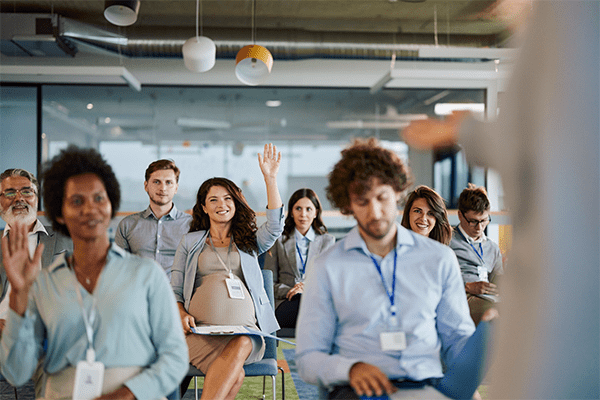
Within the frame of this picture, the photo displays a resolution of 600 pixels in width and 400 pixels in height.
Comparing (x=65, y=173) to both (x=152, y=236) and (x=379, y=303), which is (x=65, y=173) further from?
(x=152, y=236)

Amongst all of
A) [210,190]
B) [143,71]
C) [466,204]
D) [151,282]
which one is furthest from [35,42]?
[151,282]

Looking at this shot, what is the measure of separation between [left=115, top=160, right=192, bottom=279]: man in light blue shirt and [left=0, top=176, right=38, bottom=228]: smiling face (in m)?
0.61

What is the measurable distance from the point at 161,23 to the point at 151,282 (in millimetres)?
6802

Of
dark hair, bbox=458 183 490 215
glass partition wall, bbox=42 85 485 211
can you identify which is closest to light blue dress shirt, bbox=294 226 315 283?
dark hair, bbox=458 183 490 215

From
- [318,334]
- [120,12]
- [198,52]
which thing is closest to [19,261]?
[318,334]

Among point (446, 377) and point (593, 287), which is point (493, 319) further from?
point (593, 287)

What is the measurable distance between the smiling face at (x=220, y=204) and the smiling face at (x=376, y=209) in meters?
1.30

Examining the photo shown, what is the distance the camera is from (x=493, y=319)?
1.71 meters

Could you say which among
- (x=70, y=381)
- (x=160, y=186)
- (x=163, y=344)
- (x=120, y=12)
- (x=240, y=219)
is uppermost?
(x=120, y=12)

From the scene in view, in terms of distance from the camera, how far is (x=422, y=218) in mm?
3080

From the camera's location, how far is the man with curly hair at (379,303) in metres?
1.68

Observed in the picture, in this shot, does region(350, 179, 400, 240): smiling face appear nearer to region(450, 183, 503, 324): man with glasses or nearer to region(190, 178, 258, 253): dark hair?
region(190, 178, 258, 253): dark hair

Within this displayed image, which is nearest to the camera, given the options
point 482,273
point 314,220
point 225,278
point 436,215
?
point 225,278

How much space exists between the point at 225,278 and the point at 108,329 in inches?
50.0
